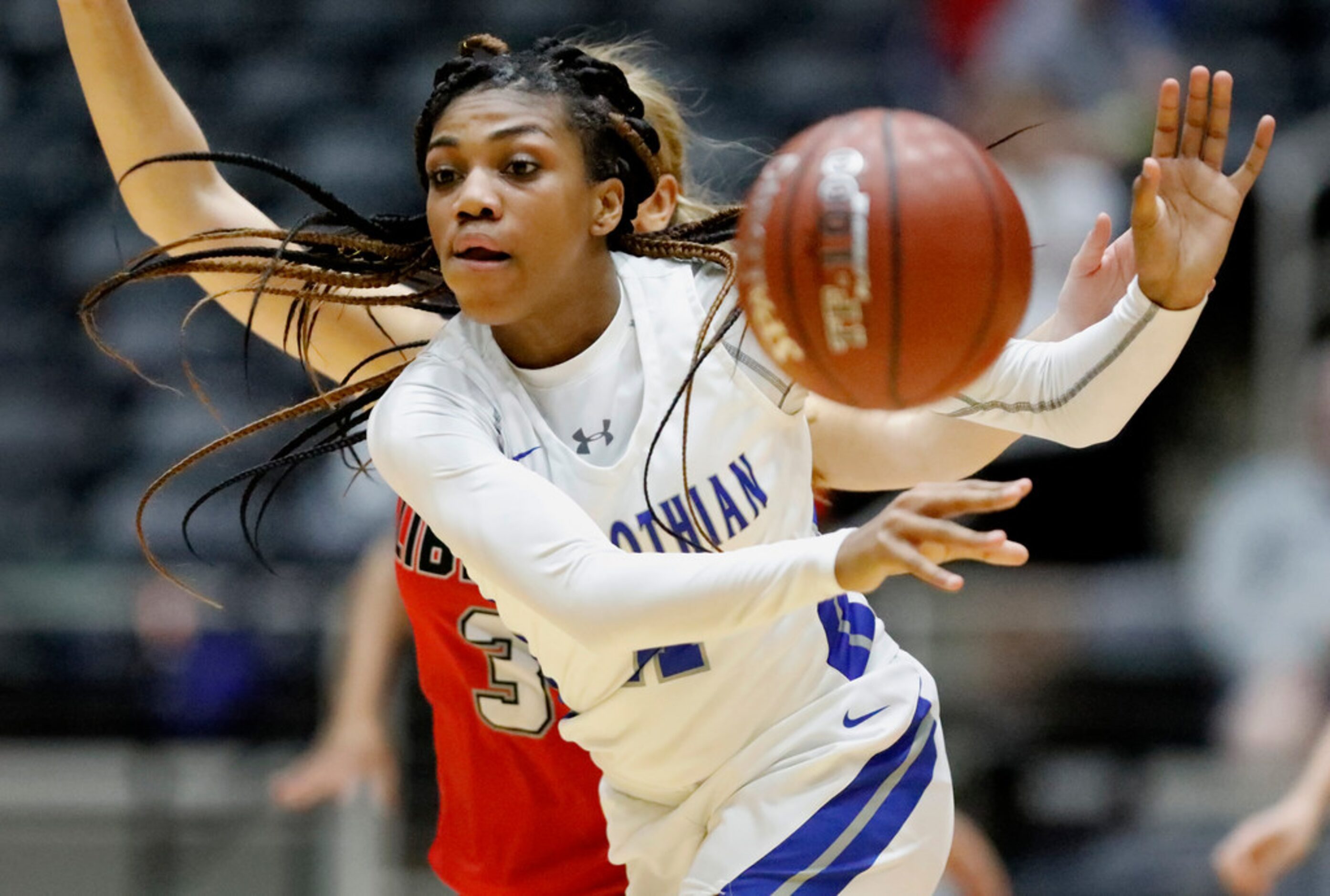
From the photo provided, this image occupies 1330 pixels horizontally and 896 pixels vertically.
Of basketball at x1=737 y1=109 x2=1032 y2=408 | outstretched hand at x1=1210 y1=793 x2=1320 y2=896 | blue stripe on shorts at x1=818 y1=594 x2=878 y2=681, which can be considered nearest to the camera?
basketball at x1=737 y1=109 x2=1032 y2=408

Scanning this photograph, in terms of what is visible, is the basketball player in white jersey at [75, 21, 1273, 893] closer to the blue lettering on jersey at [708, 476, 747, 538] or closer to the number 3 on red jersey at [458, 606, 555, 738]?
the blue lettering on jersey at [708, 476, 747, 538]

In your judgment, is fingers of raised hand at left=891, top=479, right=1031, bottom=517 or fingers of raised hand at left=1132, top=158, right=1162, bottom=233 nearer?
fingers of raised hand at left=891, top=479, right=1031, bottom=517

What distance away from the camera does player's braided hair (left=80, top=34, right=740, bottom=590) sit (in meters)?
2.81

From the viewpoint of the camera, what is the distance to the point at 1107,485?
6.26 m

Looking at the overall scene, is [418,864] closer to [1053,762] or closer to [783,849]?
[1053,762]

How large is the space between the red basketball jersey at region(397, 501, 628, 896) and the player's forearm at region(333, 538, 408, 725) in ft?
5.01

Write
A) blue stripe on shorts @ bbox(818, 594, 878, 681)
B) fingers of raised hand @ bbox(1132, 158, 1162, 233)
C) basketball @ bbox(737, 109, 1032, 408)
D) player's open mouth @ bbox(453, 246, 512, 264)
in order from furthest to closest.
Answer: blue stripe on shorts @ bbox(818, 594, 878, 681), player's open mouth @ bbox(453, 246, 512, 264), fingers of raised hand @ bbox(1132, 158, 1162, 233), basketball @ bbox(737, 109, 1032, 408)

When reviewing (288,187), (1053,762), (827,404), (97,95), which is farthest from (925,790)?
(288,187)

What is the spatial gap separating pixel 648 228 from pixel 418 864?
2.95 m

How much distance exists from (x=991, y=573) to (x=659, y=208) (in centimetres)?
307

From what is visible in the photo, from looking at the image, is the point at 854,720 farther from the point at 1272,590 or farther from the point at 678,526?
the point at 1272,590

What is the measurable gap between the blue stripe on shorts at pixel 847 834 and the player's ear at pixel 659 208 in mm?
984

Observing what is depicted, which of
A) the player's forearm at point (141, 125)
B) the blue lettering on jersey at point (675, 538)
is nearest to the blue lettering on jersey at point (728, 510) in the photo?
the blue lettering on jersey at point (675, 538)

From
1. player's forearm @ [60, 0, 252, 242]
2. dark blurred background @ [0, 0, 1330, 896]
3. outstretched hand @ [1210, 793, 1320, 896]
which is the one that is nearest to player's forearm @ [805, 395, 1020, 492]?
player's forearm @ [60, 0, 252, 242]
